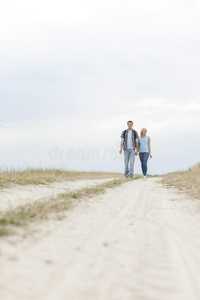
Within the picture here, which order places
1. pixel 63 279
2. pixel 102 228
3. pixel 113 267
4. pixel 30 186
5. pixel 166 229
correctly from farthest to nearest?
pixel 30 186, pixel 166 229, pixel 102 228, pixel 113 267, pixel 63 279

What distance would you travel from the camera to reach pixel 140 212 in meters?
4.27

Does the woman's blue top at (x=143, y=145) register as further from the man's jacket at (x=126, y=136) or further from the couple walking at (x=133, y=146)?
the man's jacket at (x=126, y=136)

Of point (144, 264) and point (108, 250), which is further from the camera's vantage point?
point (108, 250)

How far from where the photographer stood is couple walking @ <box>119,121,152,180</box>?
12.4m

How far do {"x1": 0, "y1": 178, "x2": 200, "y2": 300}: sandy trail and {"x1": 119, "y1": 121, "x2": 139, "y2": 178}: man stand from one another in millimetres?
9541

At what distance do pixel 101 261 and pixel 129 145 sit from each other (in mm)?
10988

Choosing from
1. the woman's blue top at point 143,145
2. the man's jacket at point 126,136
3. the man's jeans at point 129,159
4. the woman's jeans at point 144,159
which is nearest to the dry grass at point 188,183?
the woman's jeans at point 144,159

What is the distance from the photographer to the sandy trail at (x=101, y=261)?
70.8 inches

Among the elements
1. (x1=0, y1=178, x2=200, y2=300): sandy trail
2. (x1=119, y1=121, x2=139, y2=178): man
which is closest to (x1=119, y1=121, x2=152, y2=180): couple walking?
(x1=119, y1=121, x2=139, y2=178): man

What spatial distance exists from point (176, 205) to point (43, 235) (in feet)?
10.7

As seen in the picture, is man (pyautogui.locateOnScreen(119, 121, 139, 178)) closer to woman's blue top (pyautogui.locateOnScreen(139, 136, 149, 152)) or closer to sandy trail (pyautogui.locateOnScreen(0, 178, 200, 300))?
woman's blue top (pyautogui.locateOnScreen(139, 136, 149, 152))

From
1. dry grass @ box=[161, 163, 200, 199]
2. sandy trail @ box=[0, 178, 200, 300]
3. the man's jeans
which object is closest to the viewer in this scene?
sandy trail @ box=[0, 178, 200, 300]

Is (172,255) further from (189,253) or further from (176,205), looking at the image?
(176,205)

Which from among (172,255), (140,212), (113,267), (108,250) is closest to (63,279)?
(113,267)
